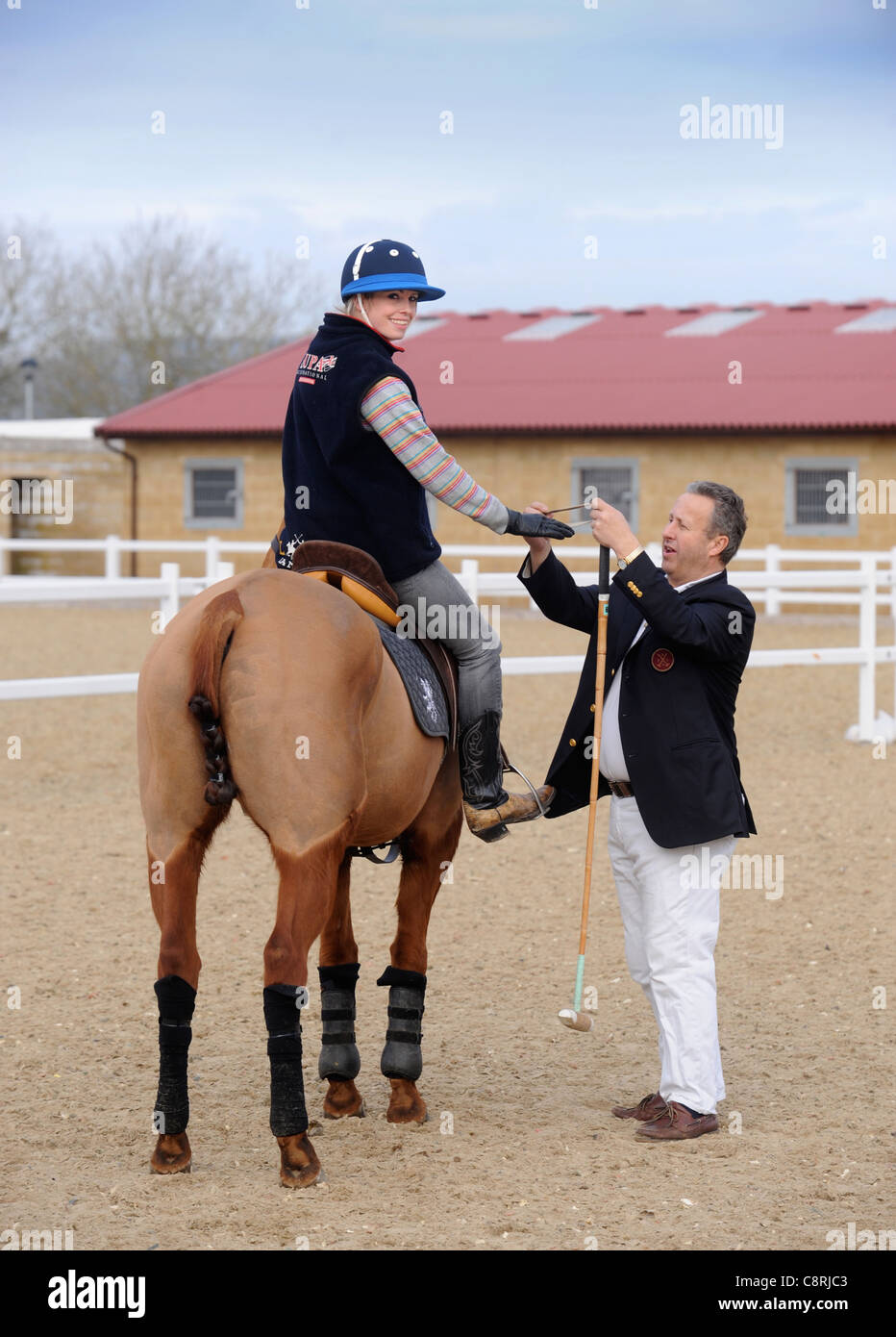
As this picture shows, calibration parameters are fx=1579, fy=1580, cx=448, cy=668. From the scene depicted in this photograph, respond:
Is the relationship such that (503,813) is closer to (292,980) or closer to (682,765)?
(682,765)

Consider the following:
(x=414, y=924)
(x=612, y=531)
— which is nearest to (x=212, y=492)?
(x=414, y=924)

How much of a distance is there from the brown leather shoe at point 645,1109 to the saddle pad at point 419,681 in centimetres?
126

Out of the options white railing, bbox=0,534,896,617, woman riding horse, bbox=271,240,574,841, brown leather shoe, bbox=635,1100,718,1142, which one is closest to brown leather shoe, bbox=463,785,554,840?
woman riding horse, bbox=271,240,574,841

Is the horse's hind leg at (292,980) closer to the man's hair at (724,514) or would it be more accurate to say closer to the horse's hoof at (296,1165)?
the horse's hoof at (296,1165)

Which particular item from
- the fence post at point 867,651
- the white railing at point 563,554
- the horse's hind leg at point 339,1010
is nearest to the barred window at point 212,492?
the white railing at point 563,554

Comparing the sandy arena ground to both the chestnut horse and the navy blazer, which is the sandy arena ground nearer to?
the chestnut horse

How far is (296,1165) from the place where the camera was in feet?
13.7

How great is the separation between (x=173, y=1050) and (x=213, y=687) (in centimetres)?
100

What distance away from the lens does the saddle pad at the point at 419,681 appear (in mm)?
4562

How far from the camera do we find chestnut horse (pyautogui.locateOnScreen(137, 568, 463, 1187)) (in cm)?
410

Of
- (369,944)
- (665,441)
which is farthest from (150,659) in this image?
(665,441)

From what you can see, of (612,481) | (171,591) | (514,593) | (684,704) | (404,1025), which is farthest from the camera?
(612,481)

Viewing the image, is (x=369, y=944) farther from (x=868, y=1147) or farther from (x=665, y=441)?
(x=665, y=441)

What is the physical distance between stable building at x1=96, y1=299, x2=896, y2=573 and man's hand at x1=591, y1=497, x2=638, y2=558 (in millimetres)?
20433
